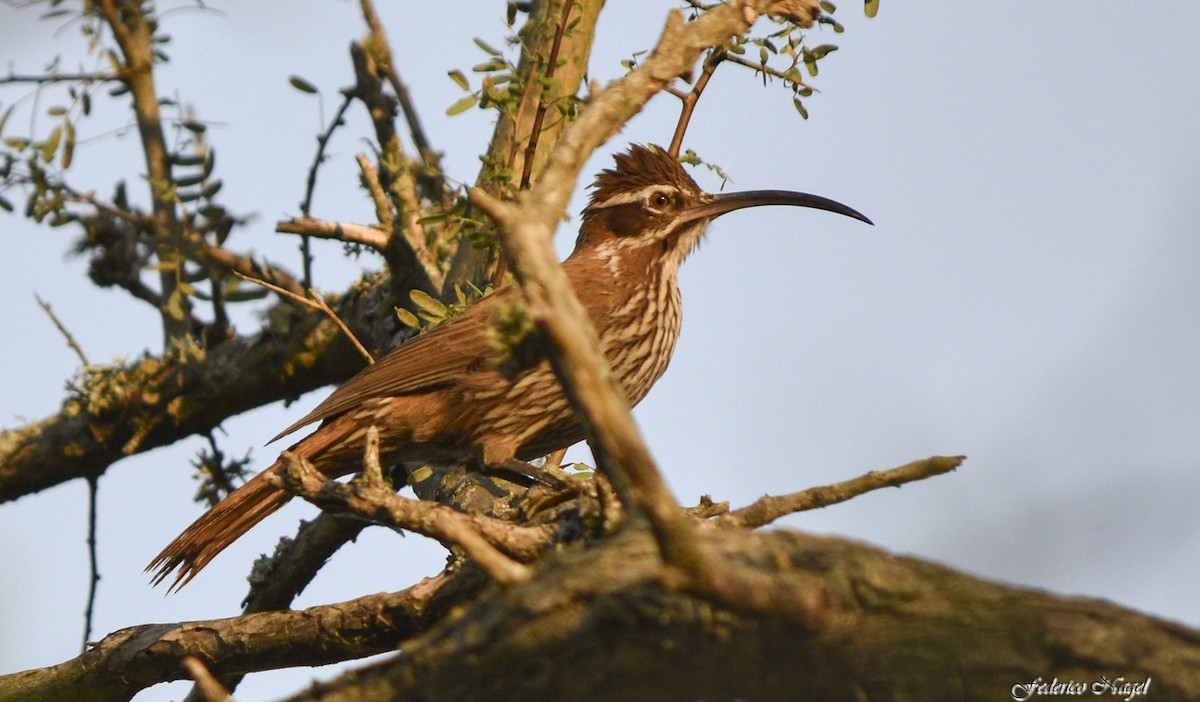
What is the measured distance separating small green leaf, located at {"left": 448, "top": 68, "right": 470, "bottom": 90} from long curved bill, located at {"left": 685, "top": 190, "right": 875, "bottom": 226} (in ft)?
5.14

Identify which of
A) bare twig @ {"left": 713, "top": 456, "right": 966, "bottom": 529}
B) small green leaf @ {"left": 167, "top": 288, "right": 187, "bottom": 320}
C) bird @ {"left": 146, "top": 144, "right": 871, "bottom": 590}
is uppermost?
small green leaf @ {"left": 167, "top": 288, "right": 187, "bottom": 320}

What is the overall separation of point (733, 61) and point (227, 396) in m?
3.30

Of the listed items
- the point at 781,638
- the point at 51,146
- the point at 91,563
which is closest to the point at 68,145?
the point at 51,146

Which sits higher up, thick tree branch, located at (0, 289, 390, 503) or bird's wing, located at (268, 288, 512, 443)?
thick tree branch, located at (0, 289, 390, 503)

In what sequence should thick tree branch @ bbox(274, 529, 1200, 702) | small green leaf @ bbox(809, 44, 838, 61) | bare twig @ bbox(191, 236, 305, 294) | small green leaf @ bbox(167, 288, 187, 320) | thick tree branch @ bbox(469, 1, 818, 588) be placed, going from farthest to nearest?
1. bare twig @ bbox(191, 236, 305, 294)
2. small green leaf @ bbox(167, 288, 187, 320)
3. small green leaf @ bbox(809, 44, 838, 61)
4. thick tree branch @ bbox(274, 529, 1200, 702)
5. thick tree branch @ bbox(469, 1, 818, 588)

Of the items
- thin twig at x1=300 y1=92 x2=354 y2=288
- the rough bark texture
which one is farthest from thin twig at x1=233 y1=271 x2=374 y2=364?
the rough bark texture

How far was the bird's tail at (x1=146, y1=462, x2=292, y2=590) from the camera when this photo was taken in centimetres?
506

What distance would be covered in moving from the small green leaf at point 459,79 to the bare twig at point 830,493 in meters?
2.40

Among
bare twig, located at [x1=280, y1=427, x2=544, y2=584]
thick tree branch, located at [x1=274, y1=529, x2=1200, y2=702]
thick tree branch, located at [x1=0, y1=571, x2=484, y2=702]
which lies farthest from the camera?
thick tree branch, located at [x1=0, y1=571, x2=484, y2=702]

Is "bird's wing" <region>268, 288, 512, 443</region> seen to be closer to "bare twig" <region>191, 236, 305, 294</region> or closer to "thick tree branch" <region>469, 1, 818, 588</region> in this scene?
"bare twig" <region>191, 236, 305, 294</region>

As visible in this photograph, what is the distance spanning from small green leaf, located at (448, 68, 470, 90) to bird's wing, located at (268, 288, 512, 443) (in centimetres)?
87

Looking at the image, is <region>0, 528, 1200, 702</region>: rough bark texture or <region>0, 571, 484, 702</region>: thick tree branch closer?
<region>0, 528, 1200, 702</region>: rough bark texture

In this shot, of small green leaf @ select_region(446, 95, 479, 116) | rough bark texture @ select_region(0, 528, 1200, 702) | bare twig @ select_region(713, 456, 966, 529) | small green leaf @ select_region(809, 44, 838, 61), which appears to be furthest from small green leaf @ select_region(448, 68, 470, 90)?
rough bark texture @ select_region(0, 528, 1200, 702)

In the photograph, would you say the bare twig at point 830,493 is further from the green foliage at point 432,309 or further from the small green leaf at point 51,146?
the small green leaf at point 51,146
